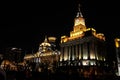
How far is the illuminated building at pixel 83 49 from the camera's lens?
273ft

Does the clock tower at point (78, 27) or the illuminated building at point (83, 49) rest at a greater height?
the clock tower at point (78, 27)

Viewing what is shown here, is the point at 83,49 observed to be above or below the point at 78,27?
below

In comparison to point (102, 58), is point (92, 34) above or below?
above

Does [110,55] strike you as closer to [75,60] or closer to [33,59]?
[75,60]

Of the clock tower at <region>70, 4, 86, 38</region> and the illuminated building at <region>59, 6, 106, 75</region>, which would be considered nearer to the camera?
the illuminated building at <region>59, 6, 106, 75</region>

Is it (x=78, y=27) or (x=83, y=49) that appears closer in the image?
(x=83, y=49)

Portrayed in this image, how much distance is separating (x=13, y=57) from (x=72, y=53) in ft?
272

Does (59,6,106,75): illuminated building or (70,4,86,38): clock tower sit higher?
(70,4,86,38): clock tower

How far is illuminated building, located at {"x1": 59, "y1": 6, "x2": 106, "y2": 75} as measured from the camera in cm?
8312

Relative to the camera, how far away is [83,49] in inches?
3418

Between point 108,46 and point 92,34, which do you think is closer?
point 92,34

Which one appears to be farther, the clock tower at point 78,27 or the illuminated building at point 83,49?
the clock tower at point 78,27

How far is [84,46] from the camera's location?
3403 inches

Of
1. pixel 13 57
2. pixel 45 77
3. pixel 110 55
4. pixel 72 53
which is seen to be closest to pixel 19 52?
pixel 13 57
